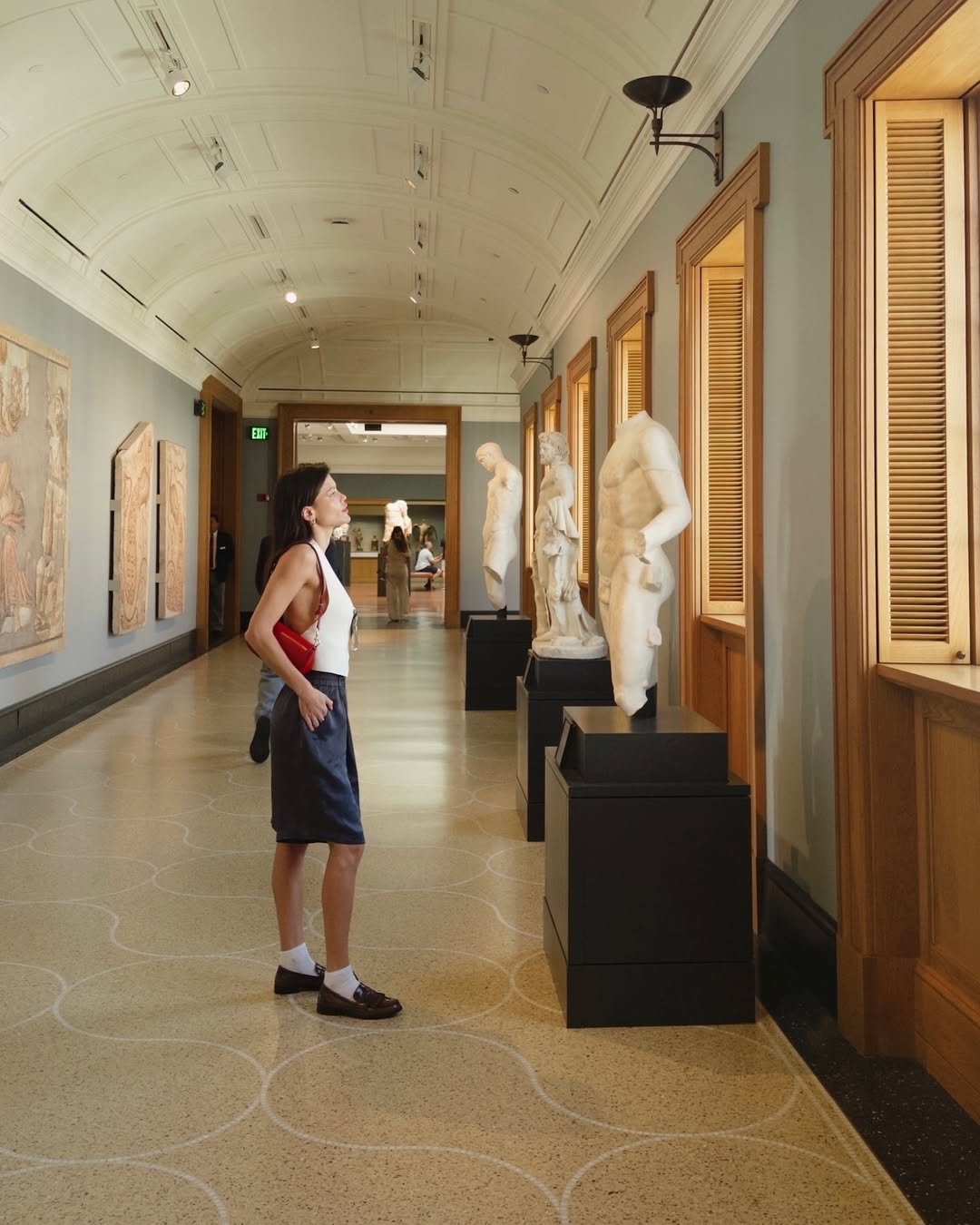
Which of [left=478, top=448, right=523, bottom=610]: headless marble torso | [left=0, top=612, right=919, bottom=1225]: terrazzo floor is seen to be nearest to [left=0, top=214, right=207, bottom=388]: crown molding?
[left=478, top=448, right=523, bottom=610]: headless marble torso

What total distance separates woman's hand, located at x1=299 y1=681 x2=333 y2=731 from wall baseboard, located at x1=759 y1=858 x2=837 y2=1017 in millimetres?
2014

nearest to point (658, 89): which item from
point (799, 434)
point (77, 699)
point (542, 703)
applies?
point (799, 434)

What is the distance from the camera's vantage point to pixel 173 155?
8.73m

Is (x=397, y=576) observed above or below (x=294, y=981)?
above

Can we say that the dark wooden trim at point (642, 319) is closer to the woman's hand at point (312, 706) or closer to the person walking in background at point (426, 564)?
the woman's hand at point (312, 706)

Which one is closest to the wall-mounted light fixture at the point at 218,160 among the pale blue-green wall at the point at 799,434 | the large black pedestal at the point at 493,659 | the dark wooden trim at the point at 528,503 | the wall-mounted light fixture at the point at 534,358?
the wall-mounted light fixture at the point at 534,358

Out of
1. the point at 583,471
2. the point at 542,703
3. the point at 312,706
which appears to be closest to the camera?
the point at 312,706

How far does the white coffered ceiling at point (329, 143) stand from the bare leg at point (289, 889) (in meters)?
4.04

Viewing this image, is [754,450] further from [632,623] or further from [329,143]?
[329,143]

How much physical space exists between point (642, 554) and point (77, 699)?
770 cm

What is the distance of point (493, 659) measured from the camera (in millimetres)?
10547

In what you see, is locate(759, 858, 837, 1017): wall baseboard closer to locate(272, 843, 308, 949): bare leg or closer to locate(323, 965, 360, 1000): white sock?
locate(323, 965, 360, 1000): white sock

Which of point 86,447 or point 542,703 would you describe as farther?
point 86,447

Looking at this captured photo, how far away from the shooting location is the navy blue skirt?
3365 millimetres
